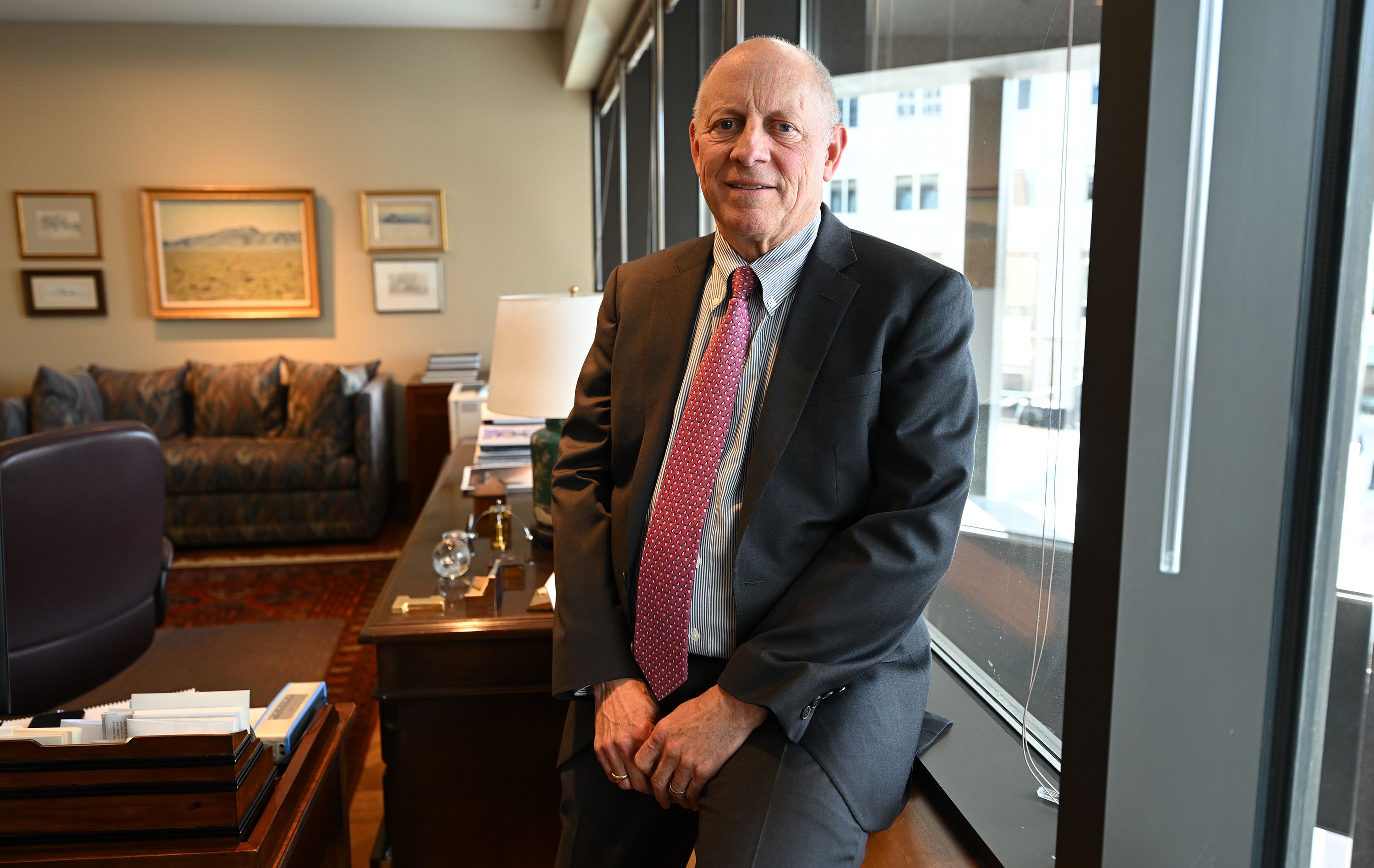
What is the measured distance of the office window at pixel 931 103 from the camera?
62.6 inches

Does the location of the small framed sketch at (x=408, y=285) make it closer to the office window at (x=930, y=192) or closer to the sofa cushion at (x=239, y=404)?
the sofa cushion at (x=239, y=404)

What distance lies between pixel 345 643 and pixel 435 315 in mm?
2875

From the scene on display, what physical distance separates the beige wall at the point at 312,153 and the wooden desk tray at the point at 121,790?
5.01m

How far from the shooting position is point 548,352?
7.23 ft

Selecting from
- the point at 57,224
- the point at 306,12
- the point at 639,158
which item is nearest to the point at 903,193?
the point at 639,158

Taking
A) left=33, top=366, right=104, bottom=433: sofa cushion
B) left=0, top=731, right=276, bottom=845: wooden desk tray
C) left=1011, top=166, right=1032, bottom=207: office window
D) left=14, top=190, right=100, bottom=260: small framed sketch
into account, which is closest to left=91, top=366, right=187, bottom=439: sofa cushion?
left=33, top=366, right=104, bottom=433: sofa cushion

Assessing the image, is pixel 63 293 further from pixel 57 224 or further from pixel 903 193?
pixel 903 193

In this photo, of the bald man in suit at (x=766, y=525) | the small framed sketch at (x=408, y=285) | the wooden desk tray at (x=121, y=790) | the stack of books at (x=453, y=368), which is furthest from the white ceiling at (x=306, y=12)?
the wooden desk tray at (x=121, y=790)

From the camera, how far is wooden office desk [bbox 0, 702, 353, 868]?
1237mm

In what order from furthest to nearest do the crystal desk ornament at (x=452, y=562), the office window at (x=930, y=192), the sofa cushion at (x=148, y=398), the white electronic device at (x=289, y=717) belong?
the sofa cushion at (x=148, y=398)
the crystal desk ornament at (x=452, y=562)
the office window at (x=930, y=192)
the white electronic device at (x=289, y=717)

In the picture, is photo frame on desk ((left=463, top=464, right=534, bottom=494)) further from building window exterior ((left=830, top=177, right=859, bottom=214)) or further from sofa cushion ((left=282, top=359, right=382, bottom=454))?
sofa cushion ((left=282, top=359, right=382, bottom=454))

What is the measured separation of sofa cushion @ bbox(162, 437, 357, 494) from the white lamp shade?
3.21 metres

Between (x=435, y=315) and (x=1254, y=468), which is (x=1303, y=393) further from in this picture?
(x=435, y=315)

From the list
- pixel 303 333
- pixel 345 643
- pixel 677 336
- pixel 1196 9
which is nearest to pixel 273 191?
pixel 303 333
